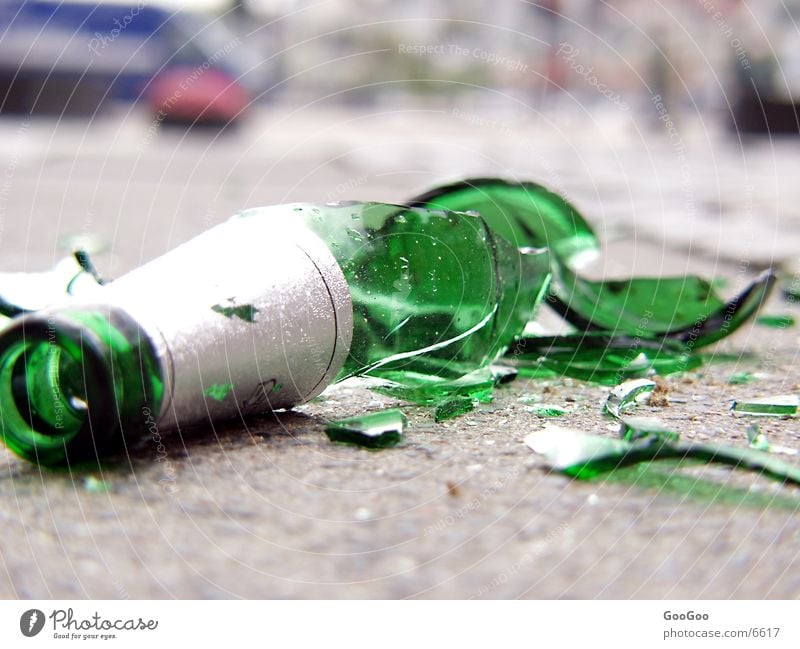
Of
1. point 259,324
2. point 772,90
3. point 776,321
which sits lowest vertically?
point 776,321

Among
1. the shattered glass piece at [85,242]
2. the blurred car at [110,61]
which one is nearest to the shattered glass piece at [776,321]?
the shattered glass piece at [85,242]

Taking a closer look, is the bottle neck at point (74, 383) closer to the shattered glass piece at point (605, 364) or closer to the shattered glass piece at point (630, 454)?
the shattered glass piece at point (630, 454)

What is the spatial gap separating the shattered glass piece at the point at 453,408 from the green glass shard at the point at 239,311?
0.73 feet

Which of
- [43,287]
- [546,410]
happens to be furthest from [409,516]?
[43,287]

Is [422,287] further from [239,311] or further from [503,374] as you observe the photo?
[239,311]

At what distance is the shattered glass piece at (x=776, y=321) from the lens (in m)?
1.54

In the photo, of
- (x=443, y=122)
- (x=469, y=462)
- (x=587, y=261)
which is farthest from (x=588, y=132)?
(x=469, y=462)

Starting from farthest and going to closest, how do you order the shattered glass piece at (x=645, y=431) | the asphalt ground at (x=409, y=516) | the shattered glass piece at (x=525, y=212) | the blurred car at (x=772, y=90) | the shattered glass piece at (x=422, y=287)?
the blurred car at (x=772, y=90) < the shattered glass piece at (x=525, y=212) < the shattered glass piece at (x=422, y=287) < the shattered glass piece at (x=645, y=431) < the asphalt ground at (x=409, y=516)

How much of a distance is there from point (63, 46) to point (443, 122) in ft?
16.9

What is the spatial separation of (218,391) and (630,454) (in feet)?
1.20

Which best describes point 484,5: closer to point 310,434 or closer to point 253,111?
point 253,111

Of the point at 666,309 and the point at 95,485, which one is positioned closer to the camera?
the point at 95,485

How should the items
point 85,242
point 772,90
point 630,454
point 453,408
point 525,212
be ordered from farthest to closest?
1. point 772,90
2. point 85,242
3. point 525,212
4. point 453,408
5. point 630,454

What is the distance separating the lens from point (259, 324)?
2.78 feet
